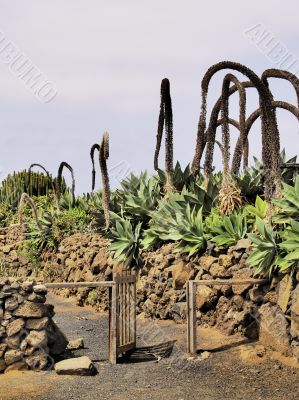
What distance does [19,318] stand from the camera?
880 cm

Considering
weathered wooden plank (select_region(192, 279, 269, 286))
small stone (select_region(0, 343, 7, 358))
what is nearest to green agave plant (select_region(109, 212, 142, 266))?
weathered wooden plank (select_region(192, 279, 269, 286))

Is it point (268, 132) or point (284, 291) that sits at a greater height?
point (268, 132)

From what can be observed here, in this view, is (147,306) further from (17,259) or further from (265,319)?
(17,259)

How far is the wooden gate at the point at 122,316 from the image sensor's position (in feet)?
29.8

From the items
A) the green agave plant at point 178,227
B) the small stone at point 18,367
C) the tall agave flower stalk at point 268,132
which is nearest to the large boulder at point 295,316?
the tall agave flower stalk at point 268,132

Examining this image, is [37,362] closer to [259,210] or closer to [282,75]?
[259,210]

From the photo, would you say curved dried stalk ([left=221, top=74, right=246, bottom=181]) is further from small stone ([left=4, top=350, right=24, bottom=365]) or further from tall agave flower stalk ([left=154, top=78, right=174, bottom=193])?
small stone ([left=4, top=350, right=24, bottom=365])

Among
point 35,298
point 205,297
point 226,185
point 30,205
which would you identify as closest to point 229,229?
point 226,185

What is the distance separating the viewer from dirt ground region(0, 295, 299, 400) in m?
7.37

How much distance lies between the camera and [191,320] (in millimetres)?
9164

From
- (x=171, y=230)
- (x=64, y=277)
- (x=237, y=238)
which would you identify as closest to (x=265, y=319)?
(x=237, y=238)

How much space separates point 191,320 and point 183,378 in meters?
1.31

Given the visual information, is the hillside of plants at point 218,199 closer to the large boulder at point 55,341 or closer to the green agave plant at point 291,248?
the green agave plant at point 291,248

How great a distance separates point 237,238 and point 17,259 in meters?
12.2
